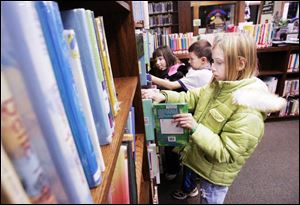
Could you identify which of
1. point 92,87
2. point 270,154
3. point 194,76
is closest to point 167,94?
point 194,76

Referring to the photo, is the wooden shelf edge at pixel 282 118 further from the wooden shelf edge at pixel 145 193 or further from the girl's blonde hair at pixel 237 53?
the wooden shelf edge at pixel 145 193

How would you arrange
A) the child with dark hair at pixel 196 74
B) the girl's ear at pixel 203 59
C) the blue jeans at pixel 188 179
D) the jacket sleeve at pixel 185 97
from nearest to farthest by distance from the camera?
1. the jacket sleeve at pixel 185 97
2. the blue jeans at pixel 188 179
3. the child with dark hair at pixel 196 74
4. the girl's ear at pixel 203 59

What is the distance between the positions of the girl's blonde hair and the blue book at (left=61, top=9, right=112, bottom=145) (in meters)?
0.69

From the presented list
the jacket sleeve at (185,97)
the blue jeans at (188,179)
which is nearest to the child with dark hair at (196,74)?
the jacket sleeve at (185,97)

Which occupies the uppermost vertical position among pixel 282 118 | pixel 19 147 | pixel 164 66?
pixel 19 147

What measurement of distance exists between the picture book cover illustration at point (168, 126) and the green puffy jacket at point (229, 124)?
50 millimetres

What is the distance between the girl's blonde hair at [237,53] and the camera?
92 cm

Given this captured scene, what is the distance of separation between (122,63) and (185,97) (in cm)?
Answer: 55

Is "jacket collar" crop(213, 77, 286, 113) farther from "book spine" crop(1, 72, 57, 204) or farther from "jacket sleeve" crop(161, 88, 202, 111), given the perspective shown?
"book spine" crop(1, 72, 57, 204)

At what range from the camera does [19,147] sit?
0.61ft

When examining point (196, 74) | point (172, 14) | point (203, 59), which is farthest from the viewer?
point (172, 14)

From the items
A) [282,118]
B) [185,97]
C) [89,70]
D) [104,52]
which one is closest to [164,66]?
[185,97]

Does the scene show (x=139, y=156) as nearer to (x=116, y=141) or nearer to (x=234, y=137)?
(x=116, y=141)

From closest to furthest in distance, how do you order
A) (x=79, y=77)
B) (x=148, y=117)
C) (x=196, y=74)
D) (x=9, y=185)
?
(x=9, y=185) → (x=79, y=77) → (x=148, y=117) → (x=196, y=74)
